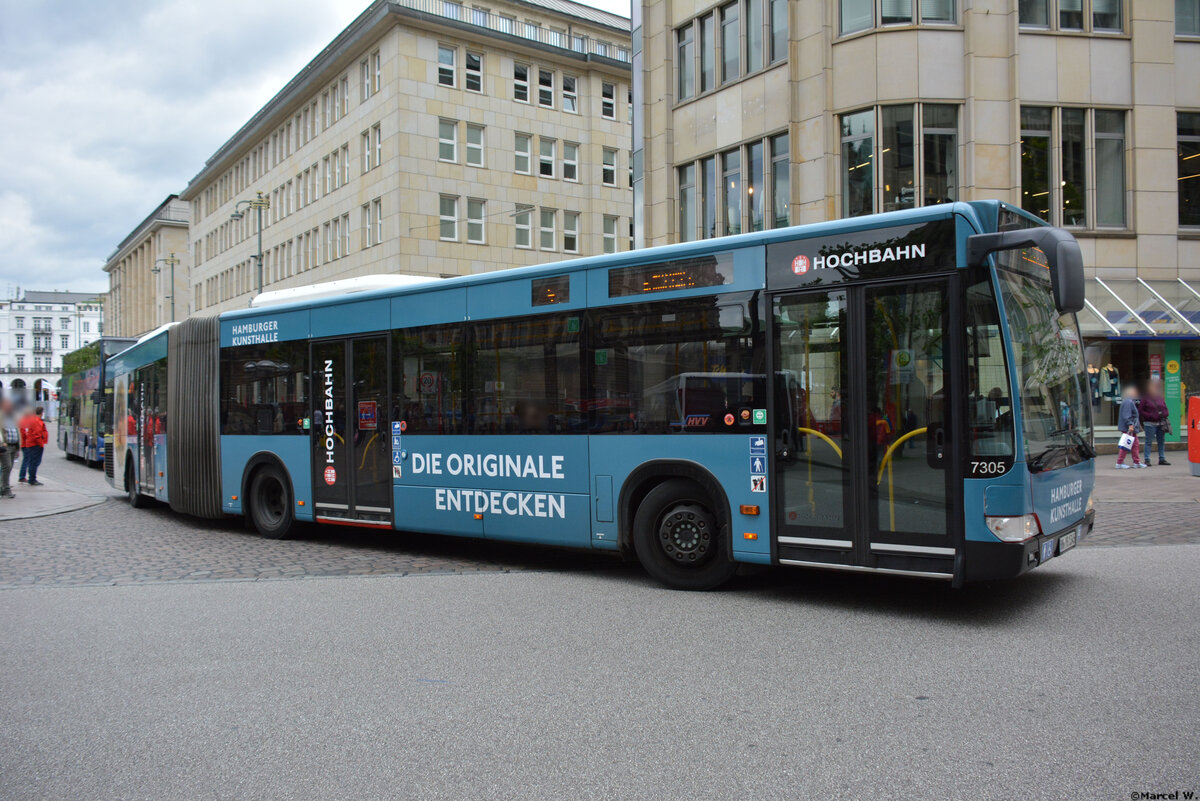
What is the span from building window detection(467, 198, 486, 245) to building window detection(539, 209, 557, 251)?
353cm

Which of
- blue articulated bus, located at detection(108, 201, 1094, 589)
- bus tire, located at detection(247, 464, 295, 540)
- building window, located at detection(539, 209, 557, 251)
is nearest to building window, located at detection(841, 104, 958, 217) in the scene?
blue articulated bus, located at detection(108, 201, 1094, 589)

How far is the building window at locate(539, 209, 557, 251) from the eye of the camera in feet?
156

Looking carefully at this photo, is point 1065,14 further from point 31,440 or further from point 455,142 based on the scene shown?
point 455,142

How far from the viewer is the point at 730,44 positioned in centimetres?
2466

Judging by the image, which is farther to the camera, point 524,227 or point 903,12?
point 524,227

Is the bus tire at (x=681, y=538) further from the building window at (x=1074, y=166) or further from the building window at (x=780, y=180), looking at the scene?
the building window at (x=1074, y=166)

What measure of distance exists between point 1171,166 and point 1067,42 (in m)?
3.80

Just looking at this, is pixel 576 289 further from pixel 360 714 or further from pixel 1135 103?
pixel 1135 103

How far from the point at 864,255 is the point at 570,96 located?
45064 mm

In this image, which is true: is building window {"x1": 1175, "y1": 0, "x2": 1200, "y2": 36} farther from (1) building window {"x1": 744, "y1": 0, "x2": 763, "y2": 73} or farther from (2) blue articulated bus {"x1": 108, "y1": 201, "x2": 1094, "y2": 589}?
(2) blue articulated bus {"x1": 108, "y1": 201, "x2": 1094, "y2": 589}

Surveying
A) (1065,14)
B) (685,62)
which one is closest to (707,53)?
(685,62)

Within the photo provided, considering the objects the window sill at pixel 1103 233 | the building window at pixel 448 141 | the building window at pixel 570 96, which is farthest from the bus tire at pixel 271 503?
the building window at pixel 570 96

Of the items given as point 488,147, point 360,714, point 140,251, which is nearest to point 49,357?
point 140,251

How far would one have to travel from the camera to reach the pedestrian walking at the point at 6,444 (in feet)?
57.1
